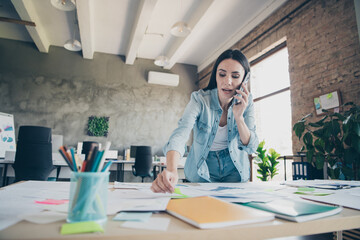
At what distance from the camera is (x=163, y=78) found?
717cm

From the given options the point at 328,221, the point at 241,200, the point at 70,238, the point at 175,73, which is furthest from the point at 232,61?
the point at 175,73

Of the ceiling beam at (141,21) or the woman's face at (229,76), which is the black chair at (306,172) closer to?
the woman's face at (229,76)

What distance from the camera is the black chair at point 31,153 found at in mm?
2965

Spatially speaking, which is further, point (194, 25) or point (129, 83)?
point (129, 83)

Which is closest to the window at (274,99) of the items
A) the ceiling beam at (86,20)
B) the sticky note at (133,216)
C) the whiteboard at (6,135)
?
the ceiling beam at (86,20)

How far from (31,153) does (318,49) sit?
4.37m

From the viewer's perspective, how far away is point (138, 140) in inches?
276

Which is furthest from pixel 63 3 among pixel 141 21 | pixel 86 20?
pixel 141 21

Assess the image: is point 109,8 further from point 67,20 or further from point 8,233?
point 8,233

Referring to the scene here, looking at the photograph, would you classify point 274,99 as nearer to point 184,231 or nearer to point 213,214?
point 213,214

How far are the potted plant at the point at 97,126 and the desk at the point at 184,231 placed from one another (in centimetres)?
657

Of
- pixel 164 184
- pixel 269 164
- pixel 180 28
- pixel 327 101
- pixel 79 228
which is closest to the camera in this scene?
pixel 79 228

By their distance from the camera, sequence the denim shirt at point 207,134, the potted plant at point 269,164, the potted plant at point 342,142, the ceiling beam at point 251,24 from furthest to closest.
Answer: the ceiling beam at point 251,24 → the potted plant at point 269,164 → the potted plant at point 342,142 → the denim shirt at point 207,134

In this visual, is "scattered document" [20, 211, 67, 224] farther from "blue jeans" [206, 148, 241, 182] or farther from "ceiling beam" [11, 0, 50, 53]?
"ceiling beam" [11, 0, 50, 53]
